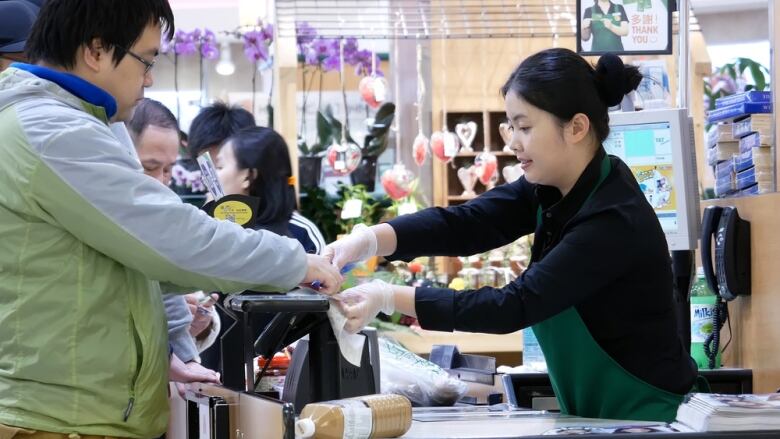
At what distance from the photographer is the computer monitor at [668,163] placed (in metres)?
3.32

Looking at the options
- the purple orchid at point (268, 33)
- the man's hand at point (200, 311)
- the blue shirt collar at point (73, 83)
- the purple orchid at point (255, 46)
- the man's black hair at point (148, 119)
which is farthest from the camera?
the purple orchid at point (255, 46)

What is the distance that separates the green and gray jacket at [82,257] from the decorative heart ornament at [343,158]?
4446 mm

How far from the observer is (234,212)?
2182 millimetres

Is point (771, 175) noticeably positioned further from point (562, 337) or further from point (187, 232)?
point (187, 232)

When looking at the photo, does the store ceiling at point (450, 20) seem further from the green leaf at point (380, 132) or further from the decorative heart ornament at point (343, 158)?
the decorative heart ornament at point (343, 158)

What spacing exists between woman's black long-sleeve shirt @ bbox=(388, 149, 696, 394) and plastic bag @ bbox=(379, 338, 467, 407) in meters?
0.60

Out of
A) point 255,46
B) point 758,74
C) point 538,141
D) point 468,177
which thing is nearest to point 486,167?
point 468,177

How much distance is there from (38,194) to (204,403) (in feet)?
1.50

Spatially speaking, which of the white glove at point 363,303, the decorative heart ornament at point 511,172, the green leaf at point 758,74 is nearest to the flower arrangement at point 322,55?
the decorative heart ornament at point 511,172

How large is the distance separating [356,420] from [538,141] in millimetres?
857

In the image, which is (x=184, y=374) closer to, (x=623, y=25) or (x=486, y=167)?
(x=623, y=25)

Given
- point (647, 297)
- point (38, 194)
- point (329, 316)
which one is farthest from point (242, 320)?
point (647, 297)

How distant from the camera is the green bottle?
338cm

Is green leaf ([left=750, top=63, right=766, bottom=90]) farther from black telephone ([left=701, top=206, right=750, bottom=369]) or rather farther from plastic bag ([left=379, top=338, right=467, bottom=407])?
plastic bag ([left=379, top=338, right=467, bottom=407])
